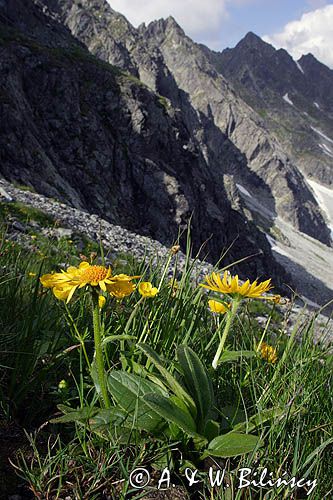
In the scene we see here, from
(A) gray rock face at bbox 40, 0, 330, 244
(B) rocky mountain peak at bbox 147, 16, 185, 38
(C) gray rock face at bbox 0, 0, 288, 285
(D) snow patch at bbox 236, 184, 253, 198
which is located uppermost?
(B) rocky mountain peak at bbox 147, 16, 185, 38

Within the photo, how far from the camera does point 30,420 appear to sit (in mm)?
1772

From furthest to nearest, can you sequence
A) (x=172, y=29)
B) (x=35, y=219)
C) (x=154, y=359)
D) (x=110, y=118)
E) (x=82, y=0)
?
1. (x=172, y=29)
2. (x=82, y=0)
3. (x=110, y=118)
4. (x=35, y=219)
5. (x=154, y=359)

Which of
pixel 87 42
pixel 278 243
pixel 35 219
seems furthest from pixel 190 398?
pixel 278 243

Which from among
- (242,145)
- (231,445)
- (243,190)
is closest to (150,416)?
(231,445)

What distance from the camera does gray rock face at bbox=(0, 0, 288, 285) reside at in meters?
32.0

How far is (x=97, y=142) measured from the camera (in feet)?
143

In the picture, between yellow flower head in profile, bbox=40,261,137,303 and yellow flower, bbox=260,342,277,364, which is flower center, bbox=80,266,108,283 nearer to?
yellow flower head in profile, bbox=40,261,137,303

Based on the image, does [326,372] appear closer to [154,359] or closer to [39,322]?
[154,359]

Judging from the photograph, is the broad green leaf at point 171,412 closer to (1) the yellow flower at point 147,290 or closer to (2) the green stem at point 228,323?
(2) the green stem at point 228,323

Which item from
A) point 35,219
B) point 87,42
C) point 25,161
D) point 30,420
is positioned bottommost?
point 25,161

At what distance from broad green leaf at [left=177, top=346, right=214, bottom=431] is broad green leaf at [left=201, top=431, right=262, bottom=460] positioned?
12 cm

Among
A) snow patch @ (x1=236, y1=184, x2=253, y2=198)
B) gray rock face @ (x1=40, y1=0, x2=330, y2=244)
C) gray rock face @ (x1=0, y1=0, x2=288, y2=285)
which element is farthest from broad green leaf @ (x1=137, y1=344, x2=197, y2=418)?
snow patch @ (x1=236, y1=184, x2=253, y2=198)

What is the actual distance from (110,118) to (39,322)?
49.6 meters

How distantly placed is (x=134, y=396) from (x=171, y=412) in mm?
220
